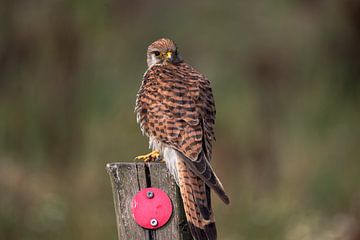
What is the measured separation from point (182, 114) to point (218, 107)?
3.88 meters

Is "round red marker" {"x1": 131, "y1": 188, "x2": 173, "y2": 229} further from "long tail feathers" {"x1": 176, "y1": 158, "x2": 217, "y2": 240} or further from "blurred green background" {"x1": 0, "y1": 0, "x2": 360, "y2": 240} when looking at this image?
"blurred green background" {"x1": 0, "y1": 0, "x2": 360, "y2": 240}

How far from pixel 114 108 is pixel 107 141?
420 millimetres

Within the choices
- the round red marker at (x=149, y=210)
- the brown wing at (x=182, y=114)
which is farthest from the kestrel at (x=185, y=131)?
the round red marker at (x=149, y=210)

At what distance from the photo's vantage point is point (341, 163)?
297 inches

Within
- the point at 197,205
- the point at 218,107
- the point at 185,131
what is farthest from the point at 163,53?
the point at 218,107

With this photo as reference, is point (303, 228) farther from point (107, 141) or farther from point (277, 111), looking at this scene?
point (277, 111)

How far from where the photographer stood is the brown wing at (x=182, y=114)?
4047mm

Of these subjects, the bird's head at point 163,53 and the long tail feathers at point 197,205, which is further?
the bird's head at point 163,53

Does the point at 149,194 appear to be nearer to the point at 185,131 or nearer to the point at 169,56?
the point at 185,131

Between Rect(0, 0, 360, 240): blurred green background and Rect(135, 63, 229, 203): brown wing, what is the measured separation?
1.88 metres

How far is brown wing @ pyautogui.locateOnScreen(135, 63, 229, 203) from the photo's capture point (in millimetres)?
4047

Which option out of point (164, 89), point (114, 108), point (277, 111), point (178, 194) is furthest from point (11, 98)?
point (178, 194)

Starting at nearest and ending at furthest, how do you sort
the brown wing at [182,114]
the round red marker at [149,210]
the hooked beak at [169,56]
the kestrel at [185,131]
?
the round red marker at [149,210] < the kestrel at [185,131] < the brown wing at [182,114] < the hooked beak at [169,56]

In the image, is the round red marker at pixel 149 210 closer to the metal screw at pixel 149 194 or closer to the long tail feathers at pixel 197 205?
the metal screw at pixel 149 194
